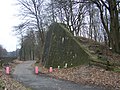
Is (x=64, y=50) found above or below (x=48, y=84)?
above

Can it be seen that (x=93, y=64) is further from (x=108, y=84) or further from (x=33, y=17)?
(x=33, y=17)

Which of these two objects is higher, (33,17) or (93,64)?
(33,17)

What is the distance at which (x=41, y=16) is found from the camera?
1742 inches

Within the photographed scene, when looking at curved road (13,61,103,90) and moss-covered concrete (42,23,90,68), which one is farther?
moss-covered concrete (42,23,90,68)

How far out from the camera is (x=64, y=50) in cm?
2825

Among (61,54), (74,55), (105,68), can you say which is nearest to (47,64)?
(61,54)

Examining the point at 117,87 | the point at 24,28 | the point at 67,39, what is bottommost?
the point at 117,87

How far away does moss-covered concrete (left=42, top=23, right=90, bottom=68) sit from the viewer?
80.5 feet

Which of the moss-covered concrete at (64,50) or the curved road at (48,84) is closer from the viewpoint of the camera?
the curved road at (48,84)

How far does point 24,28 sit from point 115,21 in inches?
905

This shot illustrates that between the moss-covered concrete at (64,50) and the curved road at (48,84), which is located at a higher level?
the moss-covered concrete at (64,50)

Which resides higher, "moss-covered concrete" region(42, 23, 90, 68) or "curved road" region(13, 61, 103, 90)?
"moss-covered concrete" region(42, 23, 90, 68)

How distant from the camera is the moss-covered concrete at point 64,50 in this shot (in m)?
24.5

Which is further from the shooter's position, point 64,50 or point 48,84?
point 64,50
